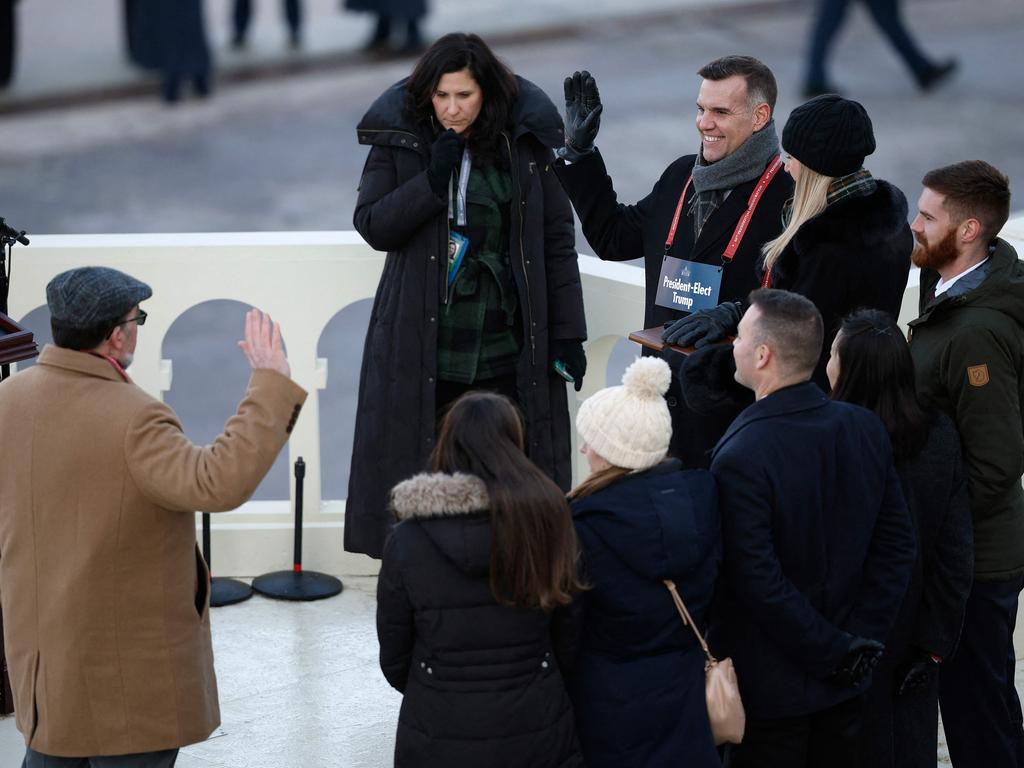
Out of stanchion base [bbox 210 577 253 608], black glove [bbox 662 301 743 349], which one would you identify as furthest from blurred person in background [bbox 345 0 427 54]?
black glove [bbox 662 301 743 349]

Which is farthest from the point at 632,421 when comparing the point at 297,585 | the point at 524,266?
the point at 297,585

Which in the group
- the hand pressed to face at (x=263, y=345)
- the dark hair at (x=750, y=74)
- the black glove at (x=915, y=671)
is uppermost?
the dark hair at (x=750, y=74)

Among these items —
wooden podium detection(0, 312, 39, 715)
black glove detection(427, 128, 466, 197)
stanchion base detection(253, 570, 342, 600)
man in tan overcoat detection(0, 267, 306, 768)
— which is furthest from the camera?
stanchion base detection(253, 570, 342, 600)

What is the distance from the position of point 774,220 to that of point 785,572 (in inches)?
45.3

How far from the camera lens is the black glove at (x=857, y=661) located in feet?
11.3

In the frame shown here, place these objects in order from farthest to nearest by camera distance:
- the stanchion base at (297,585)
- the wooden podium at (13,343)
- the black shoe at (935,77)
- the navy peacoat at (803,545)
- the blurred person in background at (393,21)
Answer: the black shoe at (935,77) < the blurred person in background at (393,21) < the stanchion base at (297,585) < the wooden podium at (13,343) < the navy peacoat at (803,545)

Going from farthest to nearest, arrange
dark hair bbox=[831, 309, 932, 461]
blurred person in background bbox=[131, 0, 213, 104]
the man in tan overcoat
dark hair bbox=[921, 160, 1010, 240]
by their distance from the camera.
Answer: blurred person in background bbox=[131, 0, 213, 104] < dark hair bbox=[921, 160, 1010, 240] < dark hair bbox=[831, 309, 932, 461] < the man in tan overcoat

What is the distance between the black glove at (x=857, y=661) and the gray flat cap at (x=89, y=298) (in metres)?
1.64

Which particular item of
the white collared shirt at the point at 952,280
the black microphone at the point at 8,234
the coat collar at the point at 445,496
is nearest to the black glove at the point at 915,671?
the white collared shirt at the point at 952,280

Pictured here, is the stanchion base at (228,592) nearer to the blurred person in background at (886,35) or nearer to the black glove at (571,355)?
the black glove at (571,355)

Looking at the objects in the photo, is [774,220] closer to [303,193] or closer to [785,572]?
[785,572]

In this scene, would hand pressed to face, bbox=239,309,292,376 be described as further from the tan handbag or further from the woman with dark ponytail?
the tan handbag

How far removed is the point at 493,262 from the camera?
15.7 feet

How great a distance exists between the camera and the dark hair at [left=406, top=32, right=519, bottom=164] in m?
4.64
